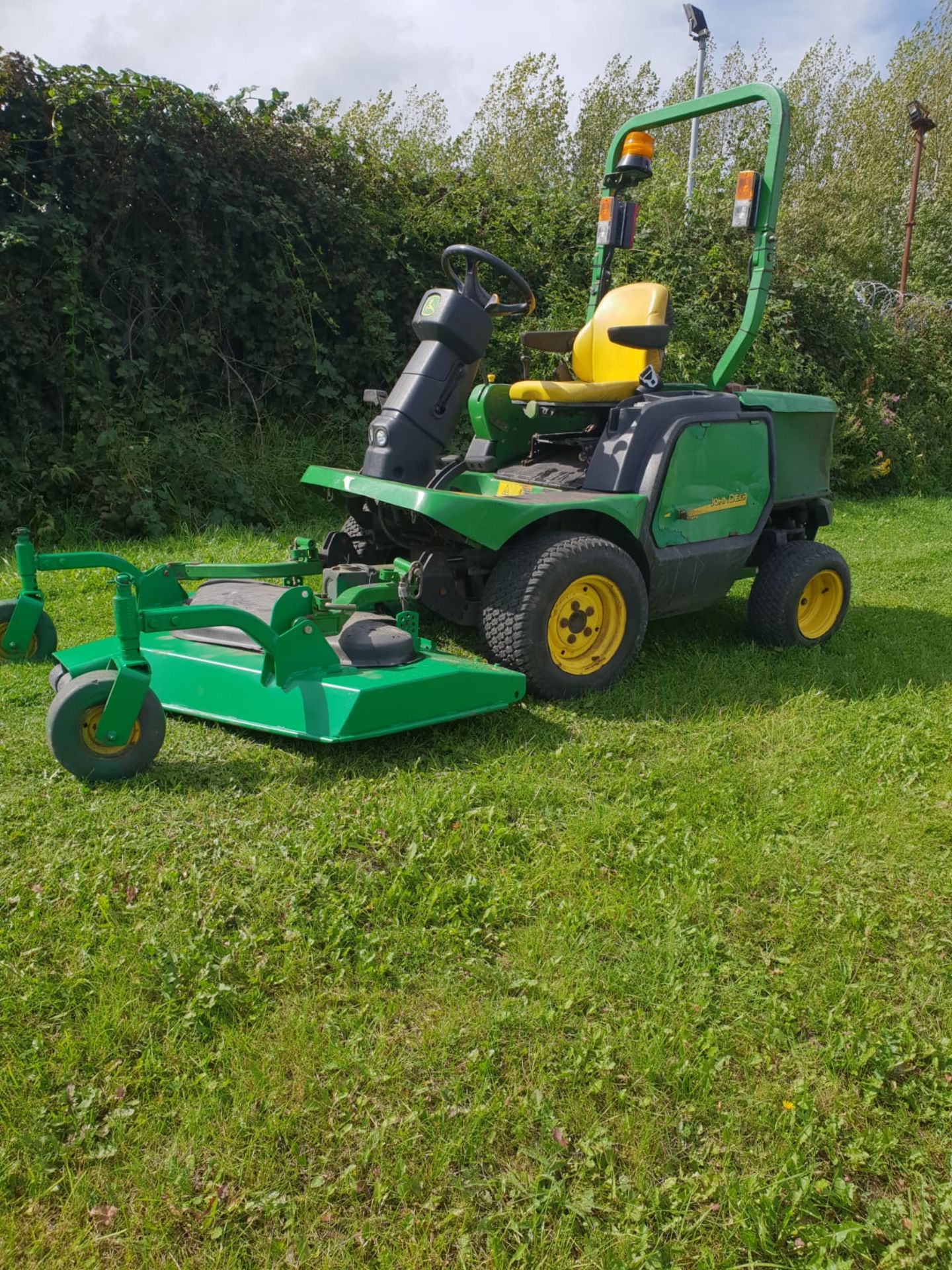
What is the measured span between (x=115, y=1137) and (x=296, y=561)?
2.68 metres

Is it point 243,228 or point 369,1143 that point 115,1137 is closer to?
point 369,1143

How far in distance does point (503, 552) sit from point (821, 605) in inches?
79.3

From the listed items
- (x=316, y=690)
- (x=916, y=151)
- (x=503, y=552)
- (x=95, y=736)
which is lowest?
(x=95, y=736)

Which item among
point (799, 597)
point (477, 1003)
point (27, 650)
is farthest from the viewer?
point (799, 597)

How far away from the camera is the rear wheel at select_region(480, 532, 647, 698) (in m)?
3.63

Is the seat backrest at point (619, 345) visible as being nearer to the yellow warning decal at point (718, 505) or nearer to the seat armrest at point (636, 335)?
the seat armrest at point (636, 335)

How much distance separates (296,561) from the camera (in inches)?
164

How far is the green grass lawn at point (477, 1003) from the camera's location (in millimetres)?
1708

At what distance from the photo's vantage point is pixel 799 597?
15.2ft

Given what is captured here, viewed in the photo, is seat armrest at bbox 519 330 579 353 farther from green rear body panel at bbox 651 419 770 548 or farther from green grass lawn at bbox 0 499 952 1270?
green grass lawn at bbox 0 499 952 1270

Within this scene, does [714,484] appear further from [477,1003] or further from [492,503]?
[477,1003]

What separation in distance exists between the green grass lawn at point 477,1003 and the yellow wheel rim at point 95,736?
0.13 metres

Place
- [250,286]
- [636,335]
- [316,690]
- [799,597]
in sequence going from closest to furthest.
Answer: [316,690]
[636,335]
[799,597]
[250,286]

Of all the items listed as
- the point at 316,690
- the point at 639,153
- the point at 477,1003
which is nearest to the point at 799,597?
the point at 639,153
